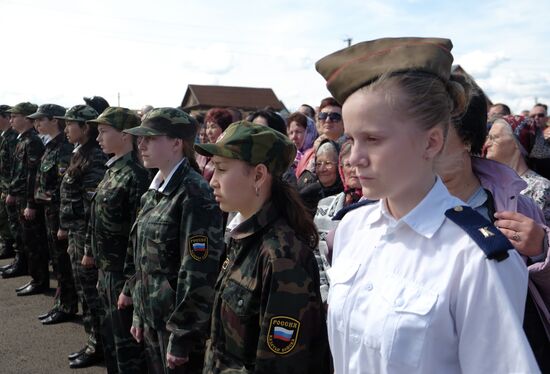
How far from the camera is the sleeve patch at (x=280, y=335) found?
1938mm

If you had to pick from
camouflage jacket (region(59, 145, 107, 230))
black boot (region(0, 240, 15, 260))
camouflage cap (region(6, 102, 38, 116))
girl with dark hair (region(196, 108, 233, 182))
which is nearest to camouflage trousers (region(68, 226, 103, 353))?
camouflage jacket (region(59, 145, 107, 230))

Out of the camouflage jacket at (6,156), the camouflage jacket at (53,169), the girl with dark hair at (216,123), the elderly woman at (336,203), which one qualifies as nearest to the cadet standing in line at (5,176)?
the camouflage jacket at (6,156)

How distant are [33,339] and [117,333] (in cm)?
211

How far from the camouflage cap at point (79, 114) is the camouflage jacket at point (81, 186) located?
1.23 ft

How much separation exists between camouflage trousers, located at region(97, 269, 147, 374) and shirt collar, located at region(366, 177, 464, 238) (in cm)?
291

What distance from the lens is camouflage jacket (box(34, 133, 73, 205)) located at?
6078 mm

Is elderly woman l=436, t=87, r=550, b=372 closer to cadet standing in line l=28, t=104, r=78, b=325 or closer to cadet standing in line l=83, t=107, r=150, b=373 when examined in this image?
cadet standing in line l=83, t=107, r=150, b=373

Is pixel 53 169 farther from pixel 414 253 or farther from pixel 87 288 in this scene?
pixel 414 253

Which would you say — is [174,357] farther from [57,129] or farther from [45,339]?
[57,129]

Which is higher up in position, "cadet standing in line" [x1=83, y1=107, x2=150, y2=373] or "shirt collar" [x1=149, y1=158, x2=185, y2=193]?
"shirt collar" [x1=149, y1=158, x2=185, y2=193]

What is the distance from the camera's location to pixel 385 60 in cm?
130

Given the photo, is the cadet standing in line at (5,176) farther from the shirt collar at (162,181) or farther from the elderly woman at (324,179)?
the elderly woman at (324,179)

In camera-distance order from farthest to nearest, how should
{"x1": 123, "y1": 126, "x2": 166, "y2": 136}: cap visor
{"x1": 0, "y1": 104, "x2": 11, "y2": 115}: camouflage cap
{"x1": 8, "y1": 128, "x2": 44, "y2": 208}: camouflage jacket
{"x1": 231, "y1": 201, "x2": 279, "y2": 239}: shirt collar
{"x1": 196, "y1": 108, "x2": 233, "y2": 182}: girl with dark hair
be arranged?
{"x1": 0, "y1": 104, "x2": 11, "y2": 115}: camouflage cap → {"x1": 8, "y1": 128, "x2": 44, "y2": 208}: camouflage jacket → {"x1": 196, "y1": 108, "x2": 233, "y2": 182}: girl with dark hair → {"x1": 123, "y1": 126, "x2": 166, "y2": 136}: cap visor → {"x1": 231, "y1": 201, "x2": 279, "y2": 239}: shirt collar

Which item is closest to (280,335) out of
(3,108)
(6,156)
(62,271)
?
(62,271)
